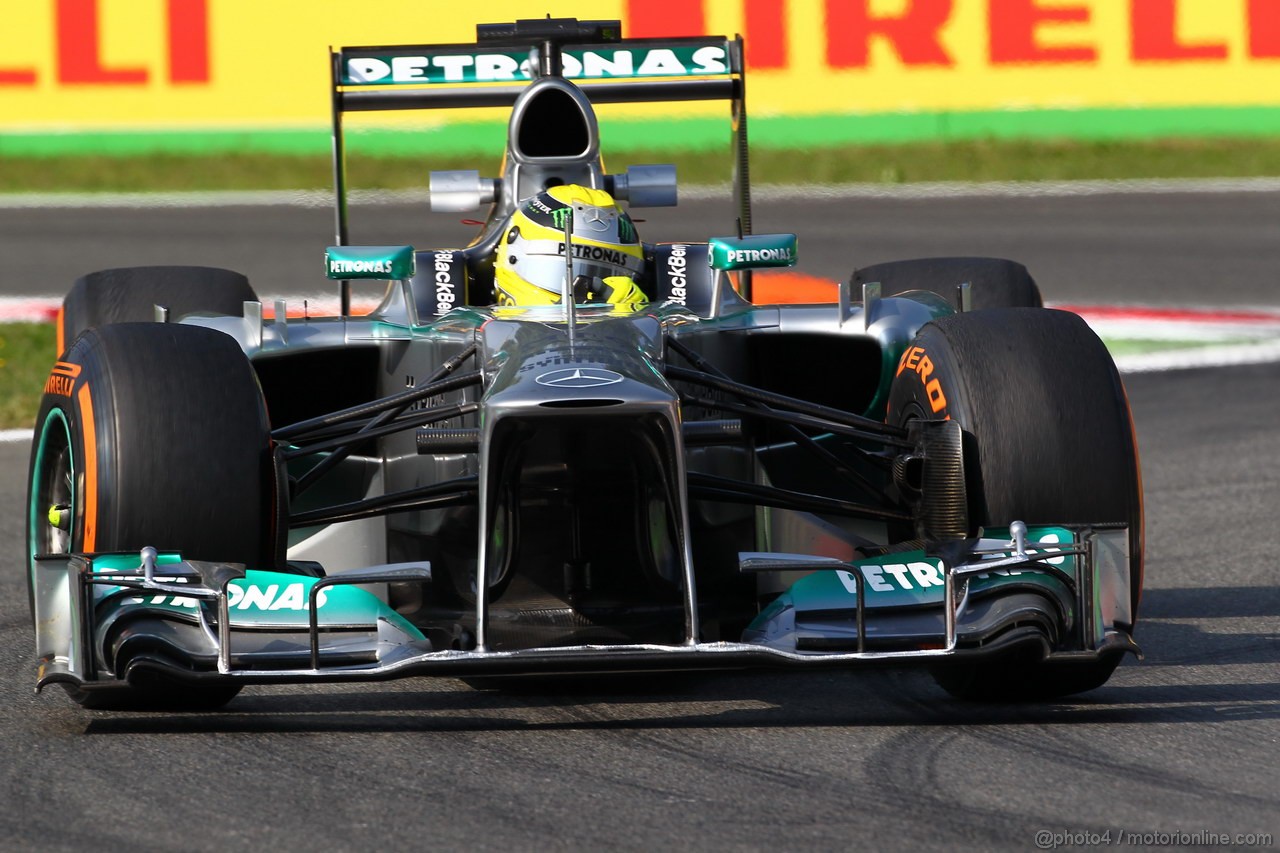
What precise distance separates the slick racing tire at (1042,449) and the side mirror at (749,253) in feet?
3.72

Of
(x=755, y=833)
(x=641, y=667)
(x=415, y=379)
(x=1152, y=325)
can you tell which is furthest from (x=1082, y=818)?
(x=1152, y=325)

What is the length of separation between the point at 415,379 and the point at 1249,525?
354 cm

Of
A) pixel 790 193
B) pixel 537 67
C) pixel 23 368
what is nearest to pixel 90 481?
pixel 537 67

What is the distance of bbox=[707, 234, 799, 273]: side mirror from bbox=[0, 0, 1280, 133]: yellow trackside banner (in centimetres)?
1383

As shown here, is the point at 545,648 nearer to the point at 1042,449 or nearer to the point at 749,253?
the point at 1042,449

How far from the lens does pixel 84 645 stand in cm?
492

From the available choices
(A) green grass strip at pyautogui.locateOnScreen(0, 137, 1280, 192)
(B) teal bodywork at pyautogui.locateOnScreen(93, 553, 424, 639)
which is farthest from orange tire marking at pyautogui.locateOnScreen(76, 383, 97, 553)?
(A) green grass strip at pyautogui.locateOnScreen(0, 137, 1280, 192)

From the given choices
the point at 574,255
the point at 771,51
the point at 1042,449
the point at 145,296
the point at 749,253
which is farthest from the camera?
the point at 771,51

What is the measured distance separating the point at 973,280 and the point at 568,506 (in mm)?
2658

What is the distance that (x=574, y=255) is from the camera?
666 centimetres

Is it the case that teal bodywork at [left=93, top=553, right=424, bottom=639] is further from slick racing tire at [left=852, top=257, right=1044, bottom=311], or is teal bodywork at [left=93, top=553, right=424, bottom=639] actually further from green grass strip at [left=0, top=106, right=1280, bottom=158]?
green grass strip at [left=0, top=106, right=1280, bottom=158]

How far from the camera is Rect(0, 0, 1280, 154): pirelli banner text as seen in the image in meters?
20.2

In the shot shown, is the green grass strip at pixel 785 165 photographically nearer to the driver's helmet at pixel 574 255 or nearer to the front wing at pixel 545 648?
the driver's helmet at pixel 574 255

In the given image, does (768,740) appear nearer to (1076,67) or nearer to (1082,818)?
(1082,818)
